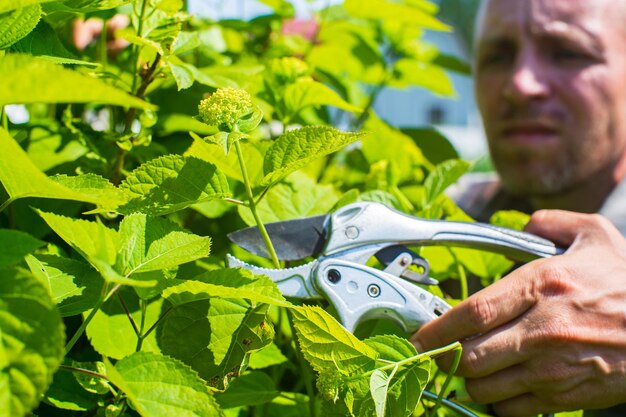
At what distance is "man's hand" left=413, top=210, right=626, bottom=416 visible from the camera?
2.89 feet

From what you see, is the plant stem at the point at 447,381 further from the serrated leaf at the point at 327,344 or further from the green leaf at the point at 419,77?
the green leaf at the point at 419,77

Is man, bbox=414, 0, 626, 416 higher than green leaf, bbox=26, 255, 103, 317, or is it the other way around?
green leaf, bbox=26, 255, 103, 317

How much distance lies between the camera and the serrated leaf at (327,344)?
692mm

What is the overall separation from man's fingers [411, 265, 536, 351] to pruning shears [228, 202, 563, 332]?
2cm

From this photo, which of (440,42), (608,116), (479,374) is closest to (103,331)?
(479,374)

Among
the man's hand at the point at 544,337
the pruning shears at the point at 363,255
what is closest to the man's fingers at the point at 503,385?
the man's hand at the point at 544,337

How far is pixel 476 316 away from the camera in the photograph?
2.87 ft

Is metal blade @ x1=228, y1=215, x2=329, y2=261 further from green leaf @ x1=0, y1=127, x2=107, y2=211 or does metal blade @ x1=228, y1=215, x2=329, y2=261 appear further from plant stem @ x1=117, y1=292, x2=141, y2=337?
green leaf @ x1=0, y1=127, x2=107, y2=211

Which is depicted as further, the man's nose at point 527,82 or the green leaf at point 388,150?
the man's nose at point 527,82

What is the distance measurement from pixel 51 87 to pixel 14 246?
16 cm

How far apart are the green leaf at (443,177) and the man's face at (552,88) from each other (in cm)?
130

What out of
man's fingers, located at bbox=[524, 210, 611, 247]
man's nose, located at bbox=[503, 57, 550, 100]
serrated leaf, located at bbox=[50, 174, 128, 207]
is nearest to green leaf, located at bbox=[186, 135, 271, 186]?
serrated leaf, located at bbox=[50, 174, 128, 207]

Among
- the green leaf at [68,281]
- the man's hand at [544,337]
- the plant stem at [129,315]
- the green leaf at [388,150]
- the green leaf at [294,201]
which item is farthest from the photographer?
the green leaf at [388,150]

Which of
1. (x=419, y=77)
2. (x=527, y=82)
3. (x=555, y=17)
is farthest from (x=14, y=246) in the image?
(x=555, y=17)
